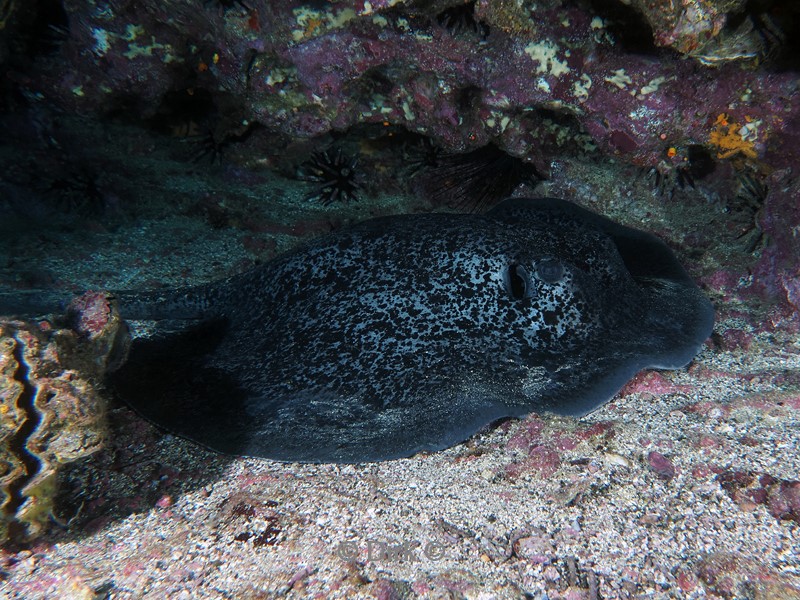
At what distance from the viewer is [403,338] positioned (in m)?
3.11

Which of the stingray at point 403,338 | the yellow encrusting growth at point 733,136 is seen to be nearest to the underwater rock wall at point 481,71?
the yellow encrusting growth at point 733,136

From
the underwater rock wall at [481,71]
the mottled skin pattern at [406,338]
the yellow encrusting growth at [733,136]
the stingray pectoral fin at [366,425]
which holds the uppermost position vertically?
the underwater rock wall at [481,71]

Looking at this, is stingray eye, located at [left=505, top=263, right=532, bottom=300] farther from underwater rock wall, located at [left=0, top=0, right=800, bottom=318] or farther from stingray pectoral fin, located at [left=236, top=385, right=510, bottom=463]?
underwater rock wall, located at [left=0, top=0, right=800, bottom=318]

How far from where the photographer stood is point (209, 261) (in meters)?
5.09

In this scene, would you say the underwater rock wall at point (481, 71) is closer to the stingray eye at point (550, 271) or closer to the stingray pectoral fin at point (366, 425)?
the stingray eye at point (550, 271)

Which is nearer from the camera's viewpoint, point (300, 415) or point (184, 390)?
point (300, 415)

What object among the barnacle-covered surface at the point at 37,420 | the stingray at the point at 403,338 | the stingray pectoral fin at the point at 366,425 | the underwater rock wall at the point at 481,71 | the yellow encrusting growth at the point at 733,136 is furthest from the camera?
the yellow encrusting growth at the point at 733,136

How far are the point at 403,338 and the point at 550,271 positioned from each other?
1182mm

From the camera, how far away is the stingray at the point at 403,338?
8.57ft

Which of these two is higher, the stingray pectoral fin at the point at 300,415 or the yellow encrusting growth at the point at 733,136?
the yellow encrusting growth at the point at 733,136

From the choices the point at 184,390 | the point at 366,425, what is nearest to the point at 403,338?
the point at 366,425

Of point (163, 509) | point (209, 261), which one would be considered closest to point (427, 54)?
point (209, 261)

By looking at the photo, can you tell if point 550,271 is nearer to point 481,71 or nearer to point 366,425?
point 366,425

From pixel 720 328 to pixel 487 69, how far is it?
9.77ft
